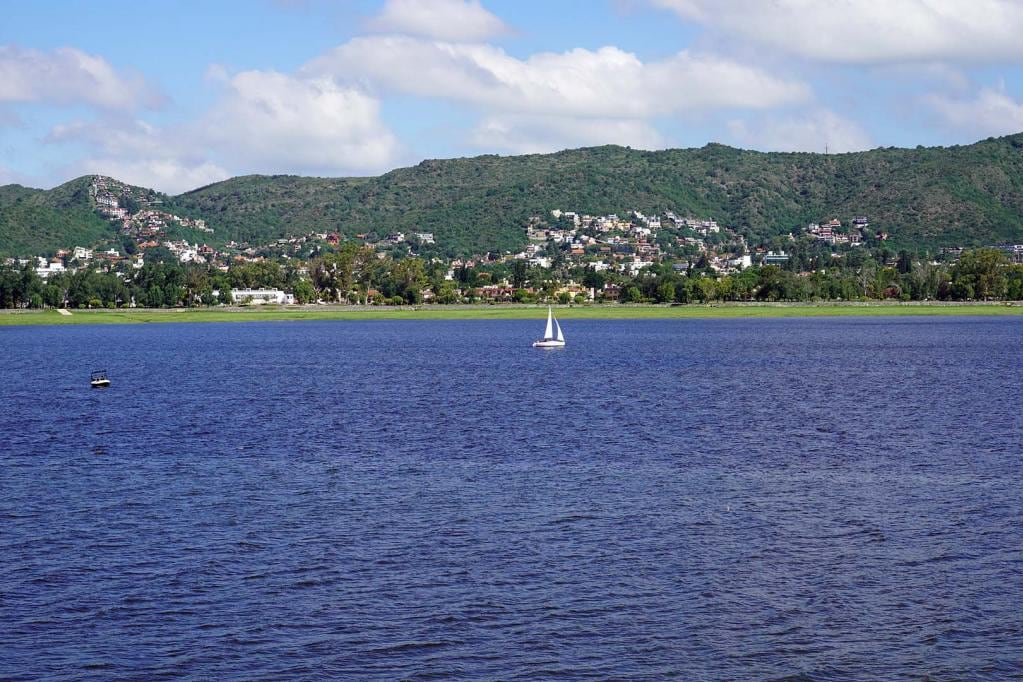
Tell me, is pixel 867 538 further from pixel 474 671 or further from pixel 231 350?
pixel 231 350

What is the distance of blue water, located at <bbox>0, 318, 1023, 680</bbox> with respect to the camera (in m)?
20.3

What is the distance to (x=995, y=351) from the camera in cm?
10206

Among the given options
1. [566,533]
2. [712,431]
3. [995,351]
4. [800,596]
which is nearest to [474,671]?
[800,596]

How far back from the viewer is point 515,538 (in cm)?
2783

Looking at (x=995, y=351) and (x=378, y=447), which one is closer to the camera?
(x=378, y=447)

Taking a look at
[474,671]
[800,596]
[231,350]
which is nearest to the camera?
[474,671]

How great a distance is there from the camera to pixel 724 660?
64.7 feet

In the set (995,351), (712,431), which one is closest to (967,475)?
Answer: (712,431)

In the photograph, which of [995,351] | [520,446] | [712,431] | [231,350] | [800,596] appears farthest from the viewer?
[231,350]

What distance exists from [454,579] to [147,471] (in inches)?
664

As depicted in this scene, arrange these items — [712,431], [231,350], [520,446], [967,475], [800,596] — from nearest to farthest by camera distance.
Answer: [800,596]
[967,475]
[520,446]
[712,431]
[231,350]

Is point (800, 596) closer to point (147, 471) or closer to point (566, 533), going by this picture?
point (566, 533)

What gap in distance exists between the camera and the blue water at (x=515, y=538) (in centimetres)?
2030

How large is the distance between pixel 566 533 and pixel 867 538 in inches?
255
